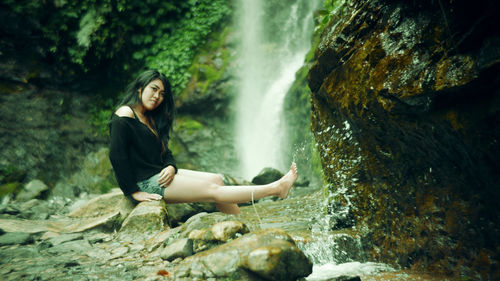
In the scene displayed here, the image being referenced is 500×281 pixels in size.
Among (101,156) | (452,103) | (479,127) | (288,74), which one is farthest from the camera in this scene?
(288,74)

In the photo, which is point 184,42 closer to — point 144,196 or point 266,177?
point 266,177

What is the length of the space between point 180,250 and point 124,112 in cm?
148

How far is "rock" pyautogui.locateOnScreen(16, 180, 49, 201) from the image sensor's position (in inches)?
257

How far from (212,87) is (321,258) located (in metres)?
7.29

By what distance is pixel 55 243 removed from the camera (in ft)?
8.70

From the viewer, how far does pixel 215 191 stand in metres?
2.81

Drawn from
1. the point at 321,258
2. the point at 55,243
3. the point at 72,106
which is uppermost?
the point at 72,106

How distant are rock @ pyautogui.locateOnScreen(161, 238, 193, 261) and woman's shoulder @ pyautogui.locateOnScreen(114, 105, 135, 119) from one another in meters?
1.36

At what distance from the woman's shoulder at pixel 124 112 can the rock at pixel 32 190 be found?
520cm

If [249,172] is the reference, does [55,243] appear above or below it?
below

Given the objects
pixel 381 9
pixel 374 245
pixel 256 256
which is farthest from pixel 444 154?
pixel 256 256

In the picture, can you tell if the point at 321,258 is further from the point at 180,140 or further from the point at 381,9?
the point at 180,140

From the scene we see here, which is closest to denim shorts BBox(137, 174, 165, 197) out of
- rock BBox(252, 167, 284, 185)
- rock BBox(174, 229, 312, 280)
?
rock BBox(174, 229, 312, 280)

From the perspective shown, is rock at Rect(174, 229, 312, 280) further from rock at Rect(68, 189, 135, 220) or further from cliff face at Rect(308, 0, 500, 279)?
rock at Rect(68, 189, 135, 220)
